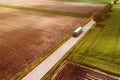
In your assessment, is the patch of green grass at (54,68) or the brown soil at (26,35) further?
the brown soil at (26,35)

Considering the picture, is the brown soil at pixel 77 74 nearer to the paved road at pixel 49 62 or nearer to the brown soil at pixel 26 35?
the paved road at pixel 49 62

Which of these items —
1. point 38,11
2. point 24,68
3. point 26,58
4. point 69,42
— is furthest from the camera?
point 38,11

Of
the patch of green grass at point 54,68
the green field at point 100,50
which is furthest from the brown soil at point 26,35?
the green field at point 100,50

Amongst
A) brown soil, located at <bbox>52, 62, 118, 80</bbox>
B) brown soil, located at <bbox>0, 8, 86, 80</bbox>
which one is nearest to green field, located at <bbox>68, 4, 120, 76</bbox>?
brown soil, located at <bbox>52, 62, 118, 80</bbox>

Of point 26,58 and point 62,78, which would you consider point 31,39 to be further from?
point 62,78

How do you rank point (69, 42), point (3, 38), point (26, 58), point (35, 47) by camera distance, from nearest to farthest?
1. point (26, 58)
2. point (35, 47)
3. point (69, 42)
4. point (3, 38)

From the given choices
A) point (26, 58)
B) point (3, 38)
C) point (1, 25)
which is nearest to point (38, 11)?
point (1, 25)

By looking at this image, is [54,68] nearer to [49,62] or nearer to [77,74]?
[49,62]
